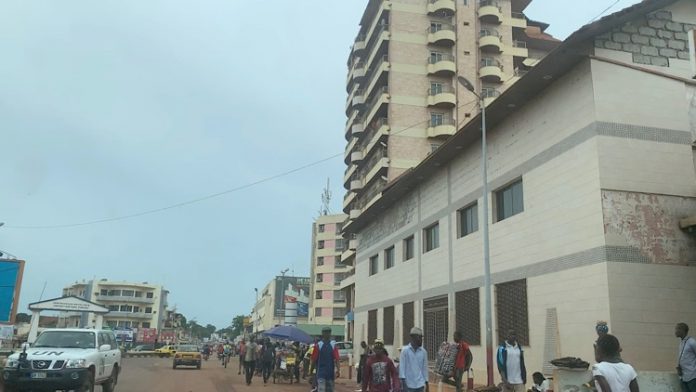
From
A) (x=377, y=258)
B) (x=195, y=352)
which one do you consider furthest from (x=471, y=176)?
(x=195, y=352)

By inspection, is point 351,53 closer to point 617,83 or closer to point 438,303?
point 438,303

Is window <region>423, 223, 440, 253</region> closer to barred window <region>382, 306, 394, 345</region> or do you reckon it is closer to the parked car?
barred window <region>382, 306, 394, 345</region>

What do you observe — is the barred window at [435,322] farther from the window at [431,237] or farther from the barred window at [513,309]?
the barred window at [513,309]

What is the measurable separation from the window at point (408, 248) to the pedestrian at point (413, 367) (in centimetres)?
1763

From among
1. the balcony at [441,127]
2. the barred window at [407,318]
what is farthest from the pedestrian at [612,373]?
the balcony at [441,127]

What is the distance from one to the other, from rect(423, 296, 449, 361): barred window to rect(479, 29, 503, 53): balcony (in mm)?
33575

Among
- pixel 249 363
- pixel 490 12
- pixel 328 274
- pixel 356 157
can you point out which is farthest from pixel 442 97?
pixel 328 274

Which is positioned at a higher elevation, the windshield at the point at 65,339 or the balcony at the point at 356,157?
the balcony at the point at 356,157

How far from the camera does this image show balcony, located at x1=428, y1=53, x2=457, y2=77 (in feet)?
162

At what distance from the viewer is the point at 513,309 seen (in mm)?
16875

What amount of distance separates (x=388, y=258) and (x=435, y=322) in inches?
318

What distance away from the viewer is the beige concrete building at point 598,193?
13.0m

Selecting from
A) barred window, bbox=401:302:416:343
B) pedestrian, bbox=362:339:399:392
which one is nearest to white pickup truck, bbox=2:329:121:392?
pedestrian, bbox=362:339:399:392

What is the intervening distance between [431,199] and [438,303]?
444cm
